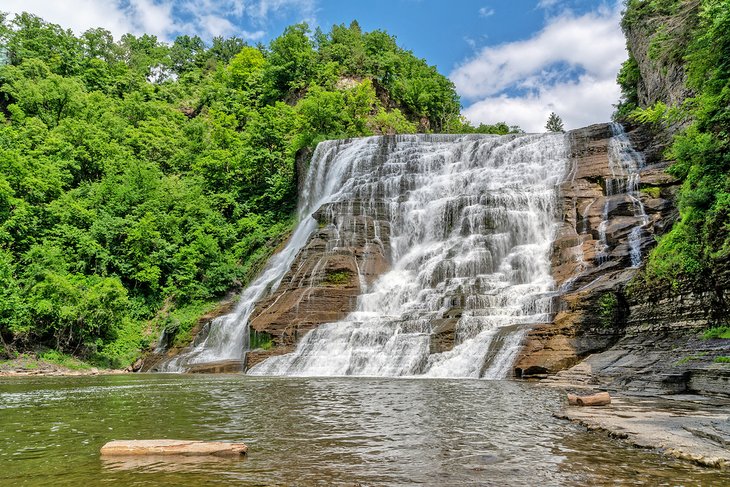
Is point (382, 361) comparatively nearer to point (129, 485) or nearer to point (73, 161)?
point (129, 485)

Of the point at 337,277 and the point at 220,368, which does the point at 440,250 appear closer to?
the point at 337,277

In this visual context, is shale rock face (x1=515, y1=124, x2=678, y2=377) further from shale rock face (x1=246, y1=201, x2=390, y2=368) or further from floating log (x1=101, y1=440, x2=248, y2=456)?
floating log (x1=101, y1=440, x2=248, y2=456)

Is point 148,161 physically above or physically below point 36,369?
above

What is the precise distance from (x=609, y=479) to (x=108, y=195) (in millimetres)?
40483

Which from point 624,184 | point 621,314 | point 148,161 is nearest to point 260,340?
point 621,314

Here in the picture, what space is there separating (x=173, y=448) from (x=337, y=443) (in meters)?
1.94

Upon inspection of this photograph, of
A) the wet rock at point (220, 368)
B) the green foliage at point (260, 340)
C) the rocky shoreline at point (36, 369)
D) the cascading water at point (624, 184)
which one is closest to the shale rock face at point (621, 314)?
the cascading water at point (624, 184)

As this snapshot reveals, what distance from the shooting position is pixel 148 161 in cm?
4866

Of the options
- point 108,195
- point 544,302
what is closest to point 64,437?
point 544,302

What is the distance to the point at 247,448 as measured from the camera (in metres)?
6.00

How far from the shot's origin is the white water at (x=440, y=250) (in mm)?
19859

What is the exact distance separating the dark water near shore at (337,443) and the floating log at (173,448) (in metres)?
0.17

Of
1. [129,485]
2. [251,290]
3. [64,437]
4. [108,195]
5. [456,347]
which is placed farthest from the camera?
[108,195]

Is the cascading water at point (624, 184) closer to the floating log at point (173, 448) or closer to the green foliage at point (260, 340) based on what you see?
the green foliage at point (260, 340)
